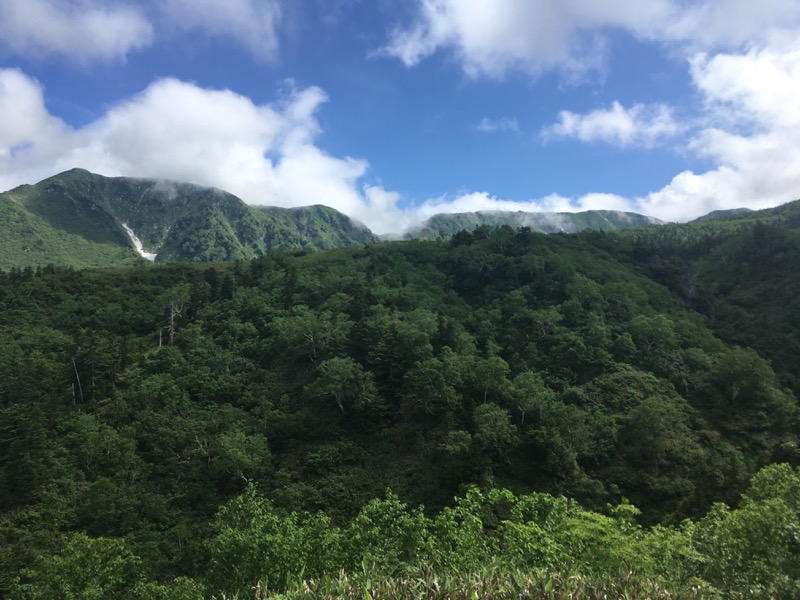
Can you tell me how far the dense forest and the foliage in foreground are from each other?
0.54ft

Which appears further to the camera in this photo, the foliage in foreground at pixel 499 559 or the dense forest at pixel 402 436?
the dense forest at pixel 402 436

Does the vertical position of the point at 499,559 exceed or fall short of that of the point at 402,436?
it exceeds it

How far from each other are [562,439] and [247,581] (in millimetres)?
39482

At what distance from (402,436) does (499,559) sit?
37.3 meters

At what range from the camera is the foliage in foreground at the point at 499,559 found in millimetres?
13203

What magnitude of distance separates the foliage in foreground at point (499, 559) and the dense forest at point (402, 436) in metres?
0.16

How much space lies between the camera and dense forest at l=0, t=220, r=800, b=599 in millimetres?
21016

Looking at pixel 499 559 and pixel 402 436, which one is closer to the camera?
pixel 499 559

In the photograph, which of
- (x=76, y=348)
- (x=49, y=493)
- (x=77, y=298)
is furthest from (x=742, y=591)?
(x=77, y=298)

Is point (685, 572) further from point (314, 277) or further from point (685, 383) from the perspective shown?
point (314, 277)

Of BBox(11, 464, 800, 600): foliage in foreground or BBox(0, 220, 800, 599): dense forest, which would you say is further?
BBox(0, 220, 800, 599): dense forest

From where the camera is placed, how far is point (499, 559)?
1912 cm

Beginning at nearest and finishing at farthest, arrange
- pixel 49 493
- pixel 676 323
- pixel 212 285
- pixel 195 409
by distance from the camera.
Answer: pixel 49 493 < pixel 195 409 < pixel 676 323 < pixel 212 285

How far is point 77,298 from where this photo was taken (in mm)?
94250
